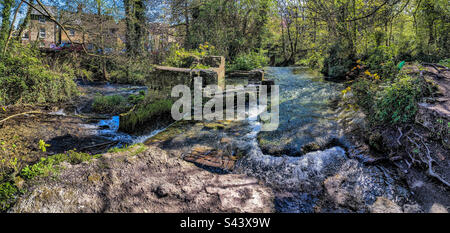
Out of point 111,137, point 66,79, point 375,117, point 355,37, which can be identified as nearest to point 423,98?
point 375,117

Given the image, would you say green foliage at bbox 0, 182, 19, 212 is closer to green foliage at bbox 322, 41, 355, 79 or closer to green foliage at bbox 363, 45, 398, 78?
green foliage at bbox 363, 45, 398, 78

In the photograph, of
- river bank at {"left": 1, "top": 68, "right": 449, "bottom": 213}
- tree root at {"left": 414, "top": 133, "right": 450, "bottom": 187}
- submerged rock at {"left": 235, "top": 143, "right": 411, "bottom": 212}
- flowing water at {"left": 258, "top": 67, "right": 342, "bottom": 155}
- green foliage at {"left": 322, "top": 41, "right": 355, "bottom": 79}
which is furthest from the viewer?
green foliage at {"left": 322, "top": 41, "right": 355, "bottom": 79}

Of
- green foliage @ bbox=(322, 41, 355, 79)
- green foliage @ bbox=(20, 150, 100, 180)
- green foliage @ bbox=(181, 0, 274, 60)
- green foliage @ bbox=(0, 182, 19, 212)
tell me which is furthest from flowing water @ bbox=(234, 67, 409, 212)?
green foliage @ bbox=(181, 0, 274, 60)

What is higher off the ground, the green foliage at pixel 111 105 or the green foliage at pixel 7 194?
the green foliage at pixel 111 105

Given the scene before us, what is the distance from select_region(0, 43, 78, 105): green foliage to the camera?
6.41 meters

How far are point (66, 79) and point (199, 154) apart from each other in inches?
304

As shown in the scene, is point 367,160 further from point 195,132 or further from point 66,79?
point 66,79

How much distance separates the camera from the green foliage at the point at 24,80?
252 inches

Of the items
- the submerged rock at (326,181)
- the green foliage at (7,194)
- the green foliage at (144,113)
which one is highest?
the green foliage at (144,113)

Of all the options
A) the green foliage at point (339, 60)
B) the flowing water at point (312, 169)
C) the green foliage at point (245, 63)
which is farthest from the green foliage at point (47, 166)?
the green foliage at point (245, 63)

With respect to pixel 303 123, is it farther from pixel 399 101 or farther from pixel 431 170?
pixel 431 170

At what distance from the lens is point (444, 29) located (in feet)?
20.8

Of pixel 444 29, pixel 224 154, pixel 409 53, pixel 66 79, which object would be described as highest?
pixel 444 29

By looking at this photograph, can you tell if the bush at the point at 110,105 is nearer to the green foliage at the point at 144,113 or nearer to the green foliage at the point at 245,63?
the green foliage at the point at 144,113
